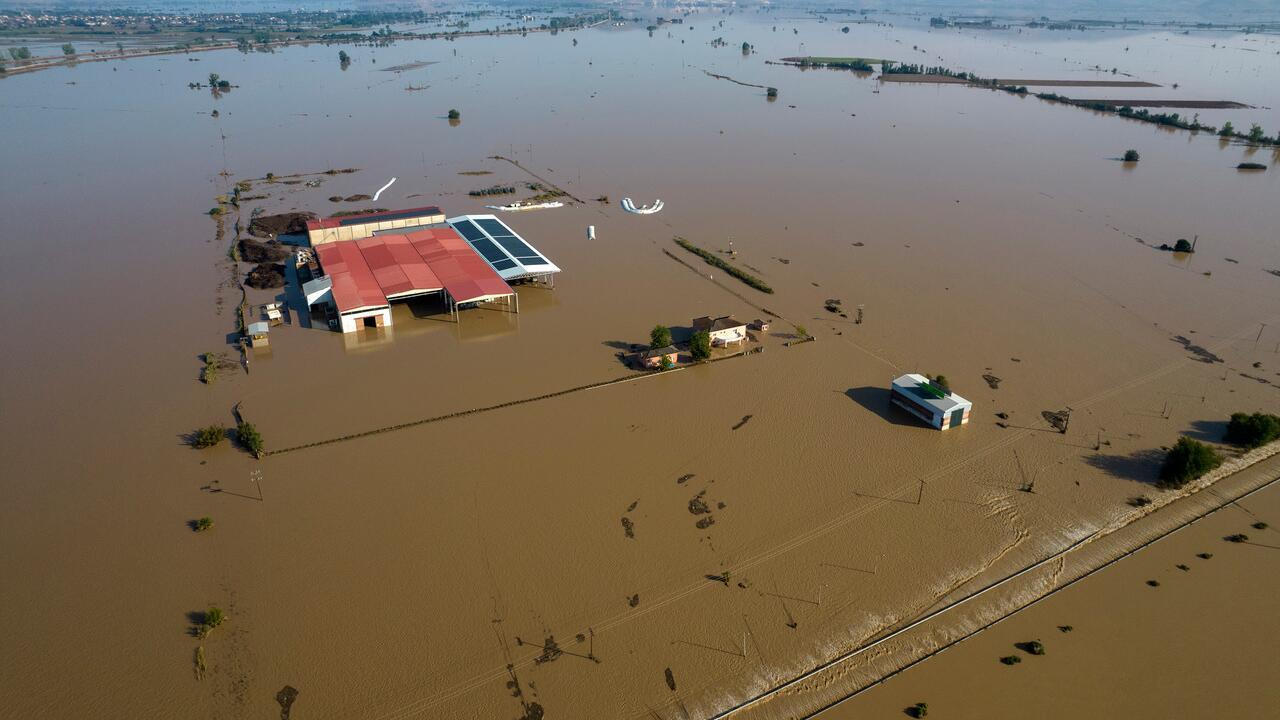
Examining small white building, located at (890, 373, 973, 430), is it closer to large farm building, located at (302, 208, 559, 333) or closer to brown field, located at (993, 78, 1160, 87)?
large farm building, located at (302, 208, 559, 333)

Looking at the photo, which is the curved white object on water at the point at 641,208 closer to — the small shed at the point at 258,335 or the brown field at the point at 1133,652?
the small shed at the point at 258,335

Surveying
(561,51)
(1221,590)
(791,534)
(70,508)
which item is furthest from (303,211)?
(561,51)

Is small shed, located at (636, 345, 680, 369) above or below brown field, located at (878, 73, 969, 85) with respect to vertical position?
below

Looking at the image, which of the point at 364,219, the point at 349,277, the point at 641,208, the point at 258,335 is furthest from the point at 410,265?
the point at 641,208

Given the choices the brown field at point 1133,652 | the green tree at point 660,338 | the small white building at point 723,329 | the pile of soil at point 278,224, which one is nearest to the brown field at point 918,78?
the pile of soil at point 278,224

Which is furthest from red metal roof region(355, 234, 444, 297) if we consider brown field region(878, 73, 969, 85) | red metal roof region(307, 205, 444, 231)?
brown field region(878, 73, 969, 85)

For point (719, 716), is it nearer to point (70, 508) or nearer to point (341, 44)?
point (70, 508)
